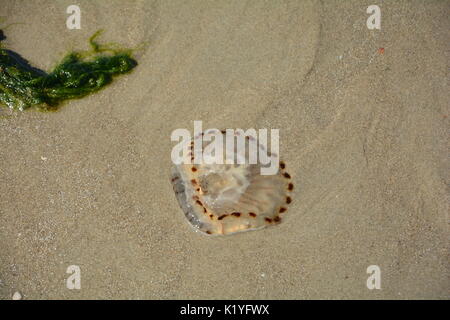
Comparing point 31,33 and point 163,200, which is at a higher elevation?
point 31,33

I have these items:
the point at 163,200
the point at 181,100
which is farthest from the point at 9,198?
the point at 181,100

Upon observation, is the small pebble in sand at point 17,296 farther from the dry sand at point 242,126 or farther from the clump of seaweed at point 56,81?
the clump of seaweed at point 56,81

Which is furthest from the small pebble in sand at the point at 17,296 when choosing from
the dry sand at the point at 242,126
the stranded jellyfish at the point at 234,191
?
the stranded jellyfish at the point at 234,191

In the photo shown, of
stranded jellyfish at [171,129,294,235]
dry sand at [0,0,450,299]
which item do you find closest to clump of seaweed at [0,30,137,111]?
dry sand at [0,0,450,299]

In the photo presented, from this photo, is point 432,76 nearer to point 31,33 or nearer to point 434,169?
point 434,169

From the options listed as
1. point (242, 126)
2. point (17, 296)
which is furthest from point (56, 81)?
point (17, 296)

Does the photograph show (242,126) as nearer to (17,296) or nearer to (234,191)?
(234,191)
